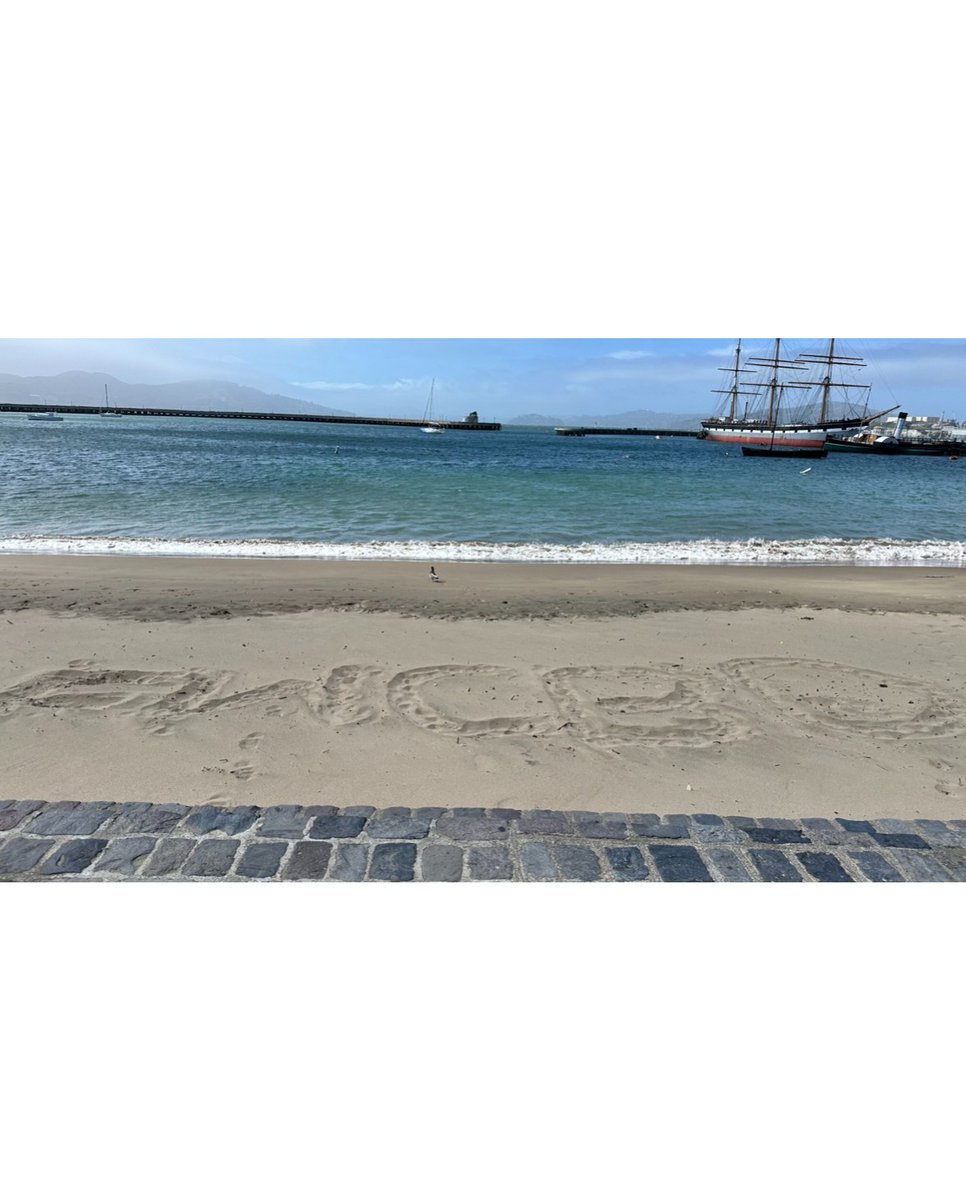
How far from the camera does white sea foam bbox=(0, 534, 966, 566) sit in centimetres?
981

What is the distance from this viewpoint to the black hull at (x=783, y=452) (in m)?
40.7

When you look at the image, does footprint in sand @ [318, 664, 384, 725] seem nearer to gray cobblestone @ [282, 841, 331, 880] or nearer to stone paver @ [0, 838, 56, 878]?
gray cobblestone @ [282, 841, 331, 880]

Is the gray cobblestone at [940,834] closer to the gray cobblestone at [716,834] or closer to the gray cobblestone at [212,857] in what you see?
the gray cobblestone at [716,834]

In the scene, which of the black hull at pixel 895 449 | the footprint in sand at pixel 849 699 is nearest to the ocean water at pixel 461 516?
the footprint in sand at pixel 849 699

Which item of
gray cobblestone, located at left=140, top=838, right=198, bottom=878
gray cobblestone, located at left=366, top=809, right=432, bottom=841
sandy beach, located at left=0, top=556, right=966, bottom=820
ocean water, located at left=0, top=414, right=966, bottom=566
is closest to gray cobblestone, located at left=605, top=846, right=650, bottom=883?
sandy beach, located at left=0, top=556, right=966, bottom=820

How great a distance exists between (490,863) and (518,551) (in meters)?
8.35

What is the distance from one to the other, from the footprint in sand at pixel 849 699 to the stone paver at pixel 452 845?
1.31 meters

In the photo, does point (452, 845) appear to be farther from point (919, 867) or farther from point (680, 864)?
point (919, 867)

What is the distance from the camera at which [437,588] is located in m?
7.46

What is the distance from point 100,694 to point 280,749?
1.55 meters

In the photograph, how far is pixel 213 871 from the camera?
2.23 m

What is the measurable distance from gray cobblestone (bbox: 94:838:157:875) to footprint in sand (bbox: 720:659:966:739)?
11.5 ft

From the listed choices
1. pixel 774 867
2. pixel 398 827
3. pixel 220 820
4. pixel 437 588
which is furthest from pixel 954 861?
pixel 437 588

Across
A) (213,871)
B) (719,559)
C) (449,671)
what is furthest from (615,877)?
(719,559)
